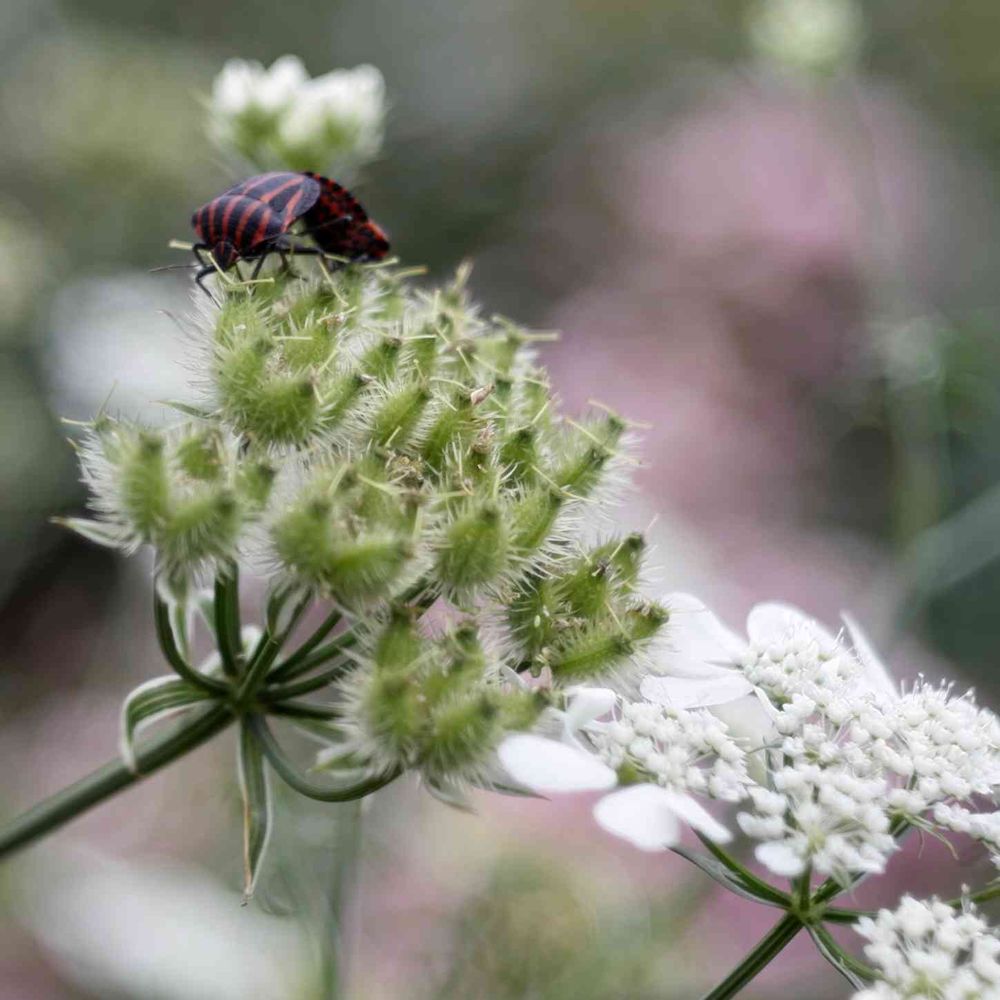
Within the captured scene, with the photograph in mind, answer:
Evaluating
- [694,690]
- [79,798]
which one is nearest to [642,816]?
[694,690]

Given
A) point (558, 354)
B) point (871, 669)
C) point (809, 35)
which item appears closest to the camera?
point (871, 669)

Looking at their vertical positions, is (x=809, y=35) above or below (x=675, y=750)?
above

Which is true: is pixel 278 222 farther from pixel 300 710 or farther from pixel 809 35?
pixel 809 35

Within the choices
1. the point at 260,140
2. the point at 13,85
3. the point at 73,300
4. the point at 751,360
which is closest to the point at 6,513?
the point at 73,300

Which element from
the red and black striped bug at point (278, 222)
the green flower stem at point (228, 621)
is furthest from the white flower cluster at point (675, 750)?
the red and black striped bug at point (278, 222)

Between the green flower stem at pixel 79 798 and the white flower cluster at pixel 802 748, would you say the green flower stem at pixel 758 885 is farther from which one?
the green flower stem at pixel 79 798

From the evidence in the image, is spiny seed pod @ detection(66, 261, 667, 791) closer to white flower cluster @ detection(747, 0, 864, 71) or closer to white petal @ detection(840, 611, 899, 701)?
white petal @ detection(840, 611, 899, 701)
